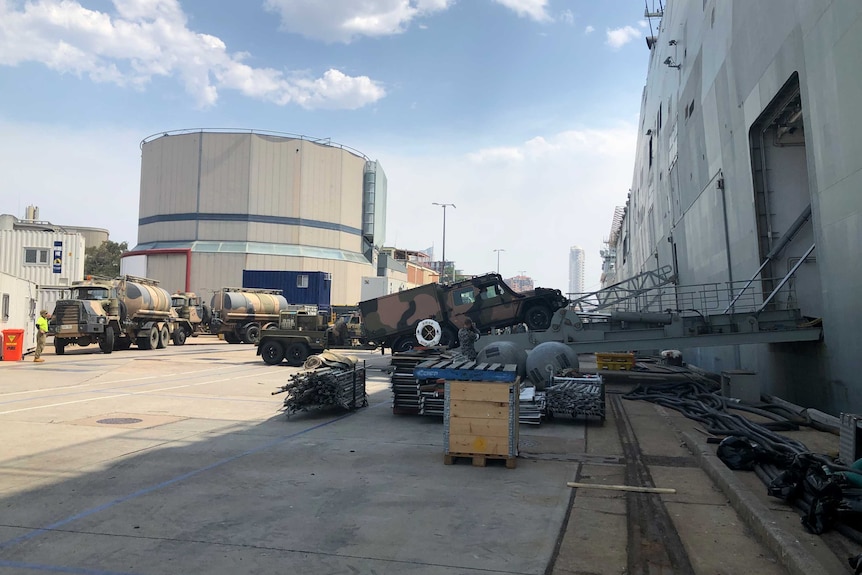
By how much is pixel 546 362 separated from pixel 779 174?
6.68 meters

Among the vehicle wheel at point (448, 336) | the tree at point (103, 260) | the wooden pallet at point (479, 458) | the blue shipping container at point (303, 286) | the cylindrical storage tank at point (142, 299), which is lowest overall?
the wooden pallet at point (479, 458)

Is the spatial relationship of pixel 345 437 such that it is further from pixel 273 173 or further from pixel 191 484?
pixel 273 173

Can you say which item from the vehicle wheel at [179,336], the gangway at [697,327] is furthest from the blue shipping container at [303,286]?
the gangway at [697,327]

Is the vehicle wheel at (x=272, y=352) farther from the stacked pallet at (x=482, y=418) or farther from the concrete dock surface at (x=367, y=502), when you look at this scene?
the stacked pallet at (x=482, y=418)

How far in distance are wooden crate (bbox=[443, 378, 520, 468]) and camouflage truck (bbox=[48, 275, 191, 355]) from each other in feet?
69.2

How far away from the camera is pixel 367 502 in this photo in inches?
210

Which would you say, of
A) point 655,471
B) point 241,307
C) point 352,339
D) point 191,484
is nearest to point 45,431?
point 191,484

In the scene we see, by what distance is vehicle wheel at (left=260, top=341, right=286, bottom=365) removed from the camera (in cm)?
1994

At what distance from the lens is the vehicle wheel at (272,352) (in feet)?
65.4

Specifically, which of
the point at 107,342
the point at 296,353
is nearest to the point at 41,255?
the point at 107,342

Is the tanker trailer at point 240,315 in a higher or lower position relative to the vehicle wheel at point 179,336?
higher

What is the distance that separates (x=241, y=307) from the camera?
1266 inches

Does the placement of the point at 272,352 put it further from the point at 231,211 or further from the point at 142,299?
the point at 231,211

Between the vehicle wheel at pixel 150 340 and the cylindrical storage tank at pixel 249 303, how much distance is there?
4.75 metres
